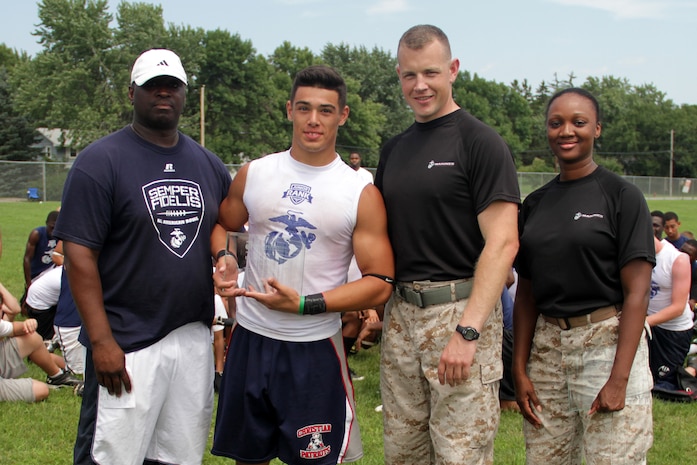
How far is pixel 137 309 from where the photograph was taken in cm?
331

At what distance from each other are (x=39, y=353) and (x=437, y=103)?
4.97 meters

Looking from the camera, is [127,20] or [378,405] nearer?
[378,405]

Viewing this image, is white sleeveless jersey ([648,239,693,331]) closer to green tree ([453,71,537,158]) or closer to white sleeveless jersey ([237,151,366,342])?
white sleeveless jersey ([237,151,366,342])

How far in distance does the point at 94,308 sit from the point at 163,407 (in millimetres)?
689

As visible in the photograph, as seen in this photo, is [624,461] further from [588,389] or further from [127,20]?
[127,20]

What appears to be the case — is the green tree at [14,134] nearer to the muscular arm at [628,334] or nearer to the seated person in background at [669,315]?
the seated person in background at [669,315]

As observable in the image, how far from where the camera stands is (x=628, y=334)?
3186mm

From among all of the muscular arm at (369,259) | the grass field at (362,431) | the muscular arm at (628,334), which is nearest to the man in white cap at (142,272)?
the muscular arm at (369,259)

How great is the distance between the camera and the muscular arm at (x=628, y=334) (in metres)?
3.17

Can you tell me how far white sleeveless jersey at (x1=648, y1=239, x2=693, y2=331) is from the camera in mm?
6637

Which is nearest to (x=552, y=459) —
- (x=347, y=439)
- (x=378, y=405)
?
(x=347, y=439)

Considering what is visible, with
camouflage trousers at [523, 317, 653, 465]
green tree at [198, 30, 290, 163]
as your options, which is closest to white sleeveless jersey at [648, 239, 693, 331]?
camouflage trousers at [523, 317, 653, 465]

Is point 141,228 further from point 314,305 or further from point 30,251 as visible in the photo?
point 30,251

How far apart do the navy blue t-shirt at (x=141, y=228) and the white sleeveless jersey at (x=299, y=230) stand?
0.30 metres
